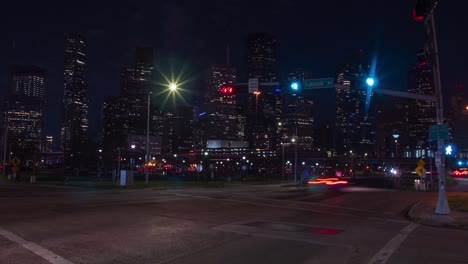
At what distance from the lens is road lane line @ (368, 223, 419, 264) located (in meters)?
10.2

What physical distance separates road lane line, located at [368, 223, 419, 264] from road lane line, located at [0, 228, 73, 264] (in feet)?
21.9

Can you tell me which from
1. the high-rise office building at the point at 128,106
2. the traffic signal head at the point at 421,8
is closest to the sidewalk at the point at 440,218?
the traffic signal head at the point at 421,8

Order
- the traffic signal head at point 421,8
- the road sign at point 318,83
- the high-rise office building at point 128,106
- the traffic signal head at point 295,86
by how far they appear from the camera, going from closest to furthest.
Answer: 1. the traffic signal head at point 421,8
2. the traffic signal head at point 295,86
3. the road sign at point 318,83
4. the high-rise office building at point 128,106

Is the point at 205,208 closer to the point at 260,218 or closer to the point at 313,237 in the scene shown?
the point at 260,218

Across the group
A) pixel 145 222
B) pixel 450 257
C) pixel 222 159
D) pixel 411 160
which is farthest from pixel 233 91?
pixel 222 159

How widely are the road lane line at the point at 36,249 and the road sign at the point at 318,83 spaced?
661 inches

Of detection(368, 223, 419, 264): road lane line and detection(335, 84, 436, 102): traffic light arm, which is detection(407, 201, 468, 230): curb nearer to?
detection(368, 223, 419, 264): road lane line

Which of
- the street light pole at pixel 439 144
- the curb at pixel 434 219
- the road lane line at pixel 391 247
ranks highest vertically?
the street light pole at pixel 439 144

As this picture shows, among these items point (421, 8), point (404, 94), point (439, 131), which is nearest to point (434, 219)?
point (439, 131)

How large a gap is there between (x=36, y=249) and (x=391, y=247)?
28.9ft

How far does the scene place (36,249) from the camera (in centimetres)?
1031

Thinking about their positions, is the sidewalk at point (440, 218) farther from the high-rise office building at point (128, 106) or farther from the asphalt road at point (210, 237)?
the high-rise office building at point (128, 106)

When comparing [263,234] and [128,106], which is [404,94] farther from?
[128,106]

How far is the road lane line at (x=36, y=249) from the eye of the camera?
30.6 ft
